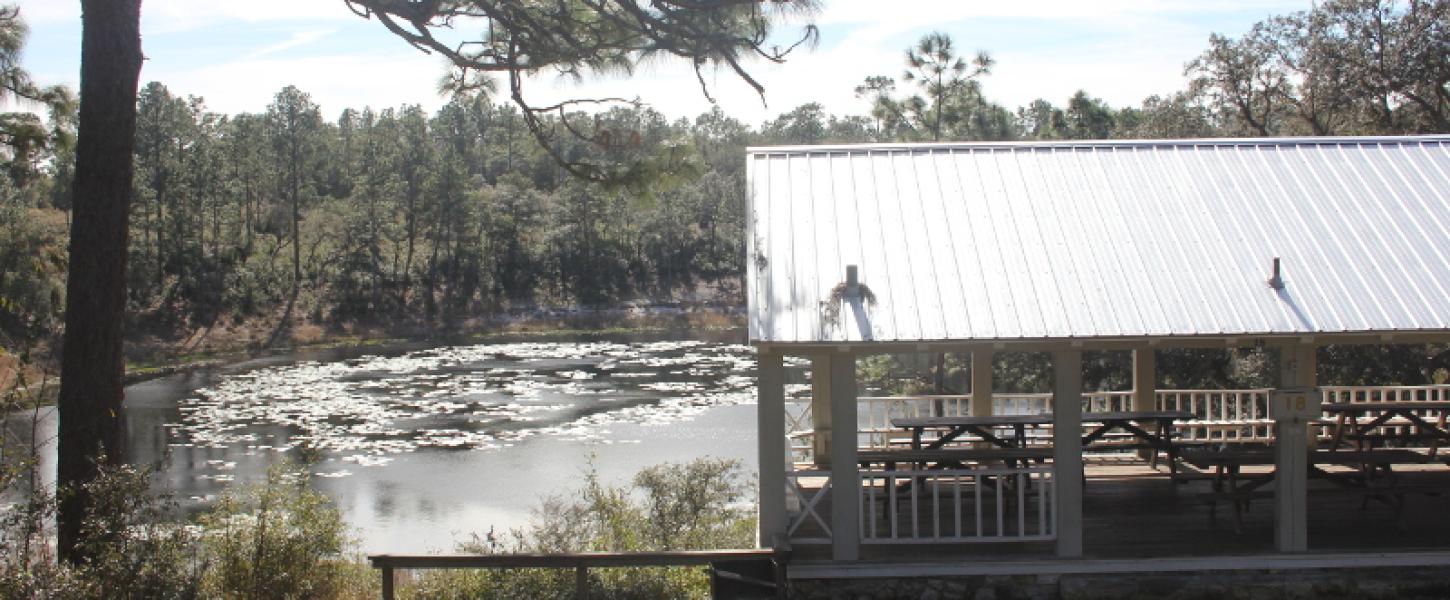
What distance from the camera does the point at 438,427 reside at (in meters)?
20.4

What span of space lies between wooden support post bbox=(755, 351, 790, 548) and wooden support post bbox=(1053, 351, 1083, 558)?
1617 mm

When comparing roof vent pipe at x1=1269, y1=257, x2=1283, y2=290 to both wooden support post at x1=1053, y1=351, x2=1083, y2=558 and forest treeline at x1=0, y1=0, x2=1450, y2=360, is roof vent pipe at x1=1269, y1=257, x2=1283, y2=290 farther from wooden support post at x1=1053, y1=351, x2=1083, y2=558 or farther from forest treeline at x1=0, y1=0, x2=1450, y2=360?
forest treeline at x1=0, y1=0, x2=1450, y2=360

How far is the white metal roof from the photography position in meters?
6.82

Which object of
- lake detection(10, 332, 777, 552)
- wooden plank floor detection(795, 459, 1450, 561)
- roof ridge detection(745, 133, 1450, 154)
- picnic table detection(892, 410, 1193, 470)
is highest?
roof ridge detection(745, 133, 1450, 154)

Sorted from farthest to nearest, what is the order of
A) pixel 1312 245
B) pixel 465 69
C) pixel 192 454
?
pixel 192 454, pixel 465 69, pixel 1312 245

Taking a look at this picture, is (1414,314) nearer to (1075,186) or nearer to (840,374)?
(1075,186)

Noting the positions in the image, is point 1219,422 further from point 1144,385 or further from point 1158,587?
point 1158,587

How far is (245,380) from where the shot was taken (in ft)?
93.5

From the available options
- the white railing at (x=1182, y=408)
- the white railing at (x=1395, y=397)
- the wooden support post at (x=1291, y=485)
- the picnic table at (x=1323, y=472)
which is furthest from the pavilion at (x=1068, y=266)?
the white railing at (x=1395, y=397)

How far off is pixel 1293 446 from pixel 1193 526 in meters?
1.09

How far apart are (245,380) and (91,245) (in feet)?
75.0

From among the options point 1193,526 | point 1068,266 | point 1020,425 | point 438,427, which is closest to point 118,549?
point 1068,266

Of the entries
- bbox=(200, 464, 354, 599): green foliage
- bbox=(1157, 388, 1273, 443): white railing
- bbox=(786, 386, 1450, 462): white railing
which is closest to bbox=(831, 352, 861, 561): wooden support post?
bbox=(786, 386, 1450, 462): white railing

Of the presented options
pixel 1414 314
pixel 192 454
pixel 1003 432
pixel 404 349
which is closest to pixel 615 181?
pixel 1003 432
